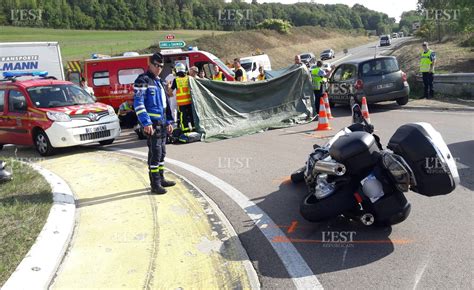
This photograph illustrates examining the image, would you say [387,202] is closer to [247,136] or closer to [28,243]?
[28,243]

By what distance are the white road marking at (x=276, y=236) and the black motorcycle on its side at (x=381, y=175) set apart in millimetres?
438

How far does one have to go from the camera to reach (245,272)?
3.97 m

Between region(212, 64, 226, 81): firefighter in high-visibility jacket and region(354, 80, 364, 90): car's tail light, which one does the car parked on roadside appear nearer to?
region(212, 64, 226, 81): firefighter in high-visibility jacket

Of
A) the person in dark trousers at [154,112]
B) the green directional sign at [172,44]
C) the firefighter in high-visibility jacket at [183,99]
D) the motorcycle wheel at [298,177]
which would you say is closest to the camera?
the person in dark trousers at [154,112]

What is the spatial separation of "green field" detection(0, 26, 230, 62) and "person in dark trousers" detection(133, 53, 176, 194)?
35076 millimetres

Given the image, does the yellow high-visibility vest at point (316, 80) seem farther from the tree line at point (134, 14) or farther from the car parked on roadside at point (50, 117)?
the tree line at point (134, 14)

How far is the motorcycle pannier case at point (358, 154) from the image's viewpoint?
4527mm

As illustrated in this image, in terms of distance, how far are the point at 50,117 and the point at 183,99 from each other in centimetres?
312

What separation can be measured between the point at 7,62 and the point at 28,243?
14500 mm

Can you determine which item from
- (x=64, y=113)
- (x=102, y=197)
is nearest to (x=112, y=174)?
(x=102, y=197)

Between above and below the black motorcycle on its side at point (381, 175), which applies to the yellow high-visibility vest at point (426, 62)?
above

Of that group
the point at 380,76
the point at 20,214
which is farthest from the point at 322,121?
the point at 20,214

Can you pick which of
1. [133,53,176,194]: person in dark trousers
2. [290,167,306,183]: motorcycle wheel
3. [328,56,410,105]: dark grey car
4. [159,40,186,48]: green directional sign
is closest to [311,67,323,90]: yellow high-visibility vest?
[328,56,410,105]: dark grey car

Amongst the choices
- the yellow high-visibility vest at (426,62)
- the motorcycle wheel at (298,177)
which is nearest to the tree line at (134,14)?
the yellow high-visibility vest at (426,62)
